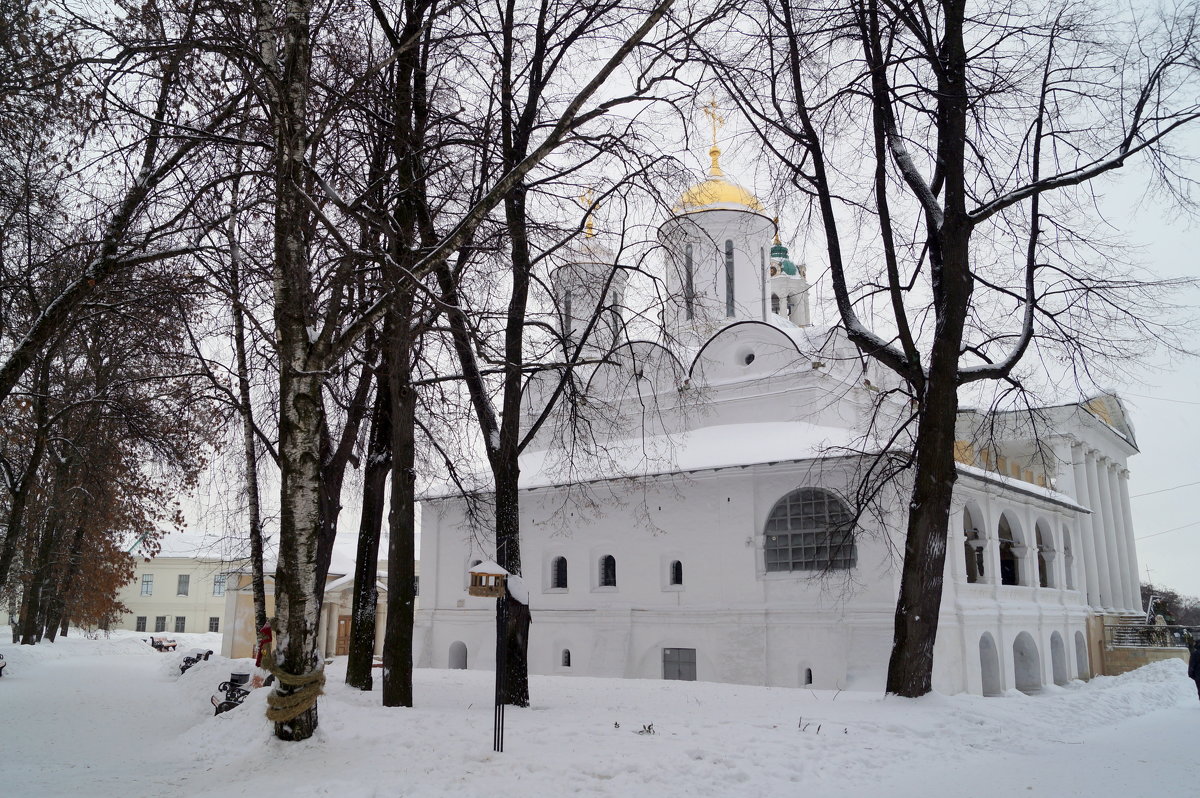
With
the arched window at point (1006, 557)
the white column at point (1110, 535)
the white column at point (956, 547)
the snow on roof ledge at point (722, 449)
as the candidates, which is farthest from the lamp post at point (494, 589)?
the white column at point (1110, 535)

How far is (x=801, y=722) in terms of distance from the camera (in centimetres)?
938

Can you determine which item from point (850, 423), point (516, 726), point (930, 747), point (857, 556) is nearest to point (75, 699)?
point (516, 726)

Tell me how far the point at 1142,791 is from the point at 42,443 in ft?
54.4

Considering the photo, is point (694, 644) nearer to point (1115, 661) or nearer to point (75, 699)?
point (75, 699)

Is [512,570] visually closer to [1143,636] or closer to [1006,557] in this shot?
[1006,557]

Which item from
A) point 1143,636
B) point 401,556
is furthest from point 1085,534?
point 401,556

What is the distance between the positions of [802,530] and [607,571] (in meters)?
5.76

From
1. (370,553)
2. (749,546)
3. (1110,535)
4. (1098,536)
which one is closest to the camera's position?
(370,553)

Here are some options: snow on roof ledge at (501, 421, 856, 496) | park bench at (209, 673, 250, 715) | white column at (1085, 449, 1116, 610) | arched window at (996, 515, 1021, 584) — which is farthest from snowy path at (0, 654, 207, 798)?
white column at (1085, 449, 1116, 610)

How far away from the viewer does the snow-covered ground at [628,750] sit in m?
6.69

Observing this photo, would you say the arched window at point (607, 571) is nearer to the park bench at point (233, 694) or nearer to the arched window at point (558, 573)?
the arched window at point (558, 573)

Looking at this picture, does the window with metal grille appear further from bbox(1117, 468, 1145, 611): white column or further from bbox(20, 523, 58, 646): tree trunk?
bbox(1117, 468, 1145, 611): white column

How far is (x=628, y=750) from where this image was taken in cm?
763

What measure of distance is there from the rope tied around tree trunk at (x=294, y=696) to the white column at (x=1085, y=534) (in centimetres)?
2831
